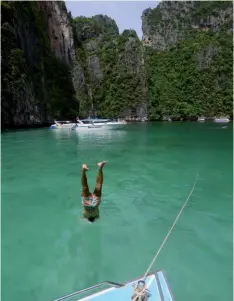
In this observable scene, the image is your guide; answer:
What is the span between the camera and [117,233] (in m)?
9.62

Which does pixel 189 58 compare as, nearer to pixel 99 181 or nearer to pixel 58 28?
pixel 58 28

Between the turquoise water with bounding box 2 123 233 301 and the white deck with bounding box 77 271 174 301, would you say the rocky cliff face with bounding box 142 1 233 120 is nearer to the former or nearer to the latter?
the turquoise water with bounding box 2 123 233 301

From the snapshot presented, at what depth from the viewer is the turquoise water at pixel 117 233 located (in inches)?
287

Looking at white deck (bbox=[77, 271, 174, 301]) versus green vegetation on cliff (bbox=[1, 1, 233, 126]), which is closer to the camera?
white deck (bbox=[77, 271, 174, 301])

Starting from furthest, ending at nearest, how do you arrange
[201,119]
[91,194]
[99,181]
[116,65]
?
[116,65] < [201,119] < [91,194] < [99,181]

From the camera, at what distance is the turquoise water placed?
23.9ft

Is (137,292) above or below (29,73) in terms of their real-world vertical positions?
below

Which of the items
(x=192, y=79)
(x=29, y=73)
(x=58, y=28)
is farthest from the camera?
(x=192, y=79)

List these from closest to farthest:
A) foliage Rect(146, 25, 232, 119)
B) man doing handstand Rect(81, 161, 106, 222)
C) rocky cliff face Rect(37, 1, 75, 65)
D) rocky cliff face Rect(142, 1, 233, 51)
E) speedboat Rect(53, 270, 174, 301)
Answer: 1. speedboat Rect(53, 270, 174, 301)
2. man doing handstand Rect(81, 161, 106, 222)
3. rocky cliff face Rect(37, 1, 75, 65)
4. foliage Rect(146, 25, 232, 119)
5. rocky cliff face Rect(142, 1, 233, 51)

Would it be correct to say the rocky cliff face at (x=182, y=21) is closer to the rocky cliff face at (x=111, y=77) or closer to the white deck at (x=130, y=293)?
the rocky cliff face at (x=111, y=77)

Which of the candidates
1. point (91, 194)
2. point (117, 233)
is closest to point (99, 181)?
point (91, 194)

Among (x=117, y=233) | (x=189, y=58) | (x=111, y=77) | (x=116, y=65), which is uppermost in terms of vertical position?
(x=189, y=58)

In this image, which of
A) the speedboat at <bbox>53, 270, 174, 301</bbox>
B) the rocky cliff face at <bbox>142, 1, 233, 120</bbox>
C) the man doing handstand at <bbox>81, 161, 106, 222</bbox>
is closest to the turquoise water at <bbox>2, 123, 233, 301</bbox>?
the man doing handstand at <bbox>81, 161, 106, 222</bbox>

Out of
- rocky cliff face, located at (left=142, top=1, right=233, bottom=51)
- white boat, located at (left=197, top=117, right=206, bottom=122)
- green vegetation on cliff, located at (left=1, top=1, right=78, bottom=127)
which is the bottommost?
white boat, located at (left=197, top=117, right=206, bottom=122)
